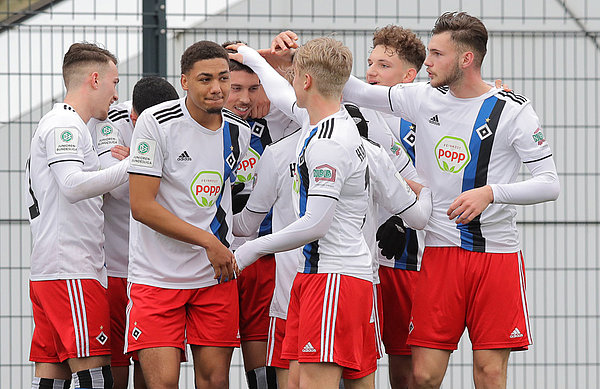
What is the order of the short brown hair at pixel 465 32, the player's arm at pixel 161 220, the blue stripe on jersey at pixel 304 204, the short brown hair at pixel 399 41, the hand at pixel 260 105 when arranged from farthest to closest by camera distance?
the short brown hair at pixel 399 41, the hand at pixel 260 105, the short brown hair at pixel 465 32, the player's arm at pixel 161 220, the blue stripe on jersey at pixel 304 204

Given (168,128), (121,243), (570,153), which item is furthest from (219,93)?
(570,153)

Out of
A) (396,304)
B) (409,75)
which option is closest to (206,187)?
(396,304)

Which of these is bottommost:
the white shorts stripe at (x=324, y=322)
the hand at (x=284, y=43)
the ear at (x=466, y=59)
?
the white shorts stripe at (x=324, y=322)

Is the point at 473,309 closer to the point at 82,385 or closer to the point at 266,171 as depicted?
the point at 266,171

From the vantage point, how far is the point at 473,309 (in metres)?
4.50

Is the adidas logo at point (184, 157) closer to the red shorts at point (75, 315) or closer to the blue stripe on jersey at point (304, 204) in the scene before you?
the blue stripe on jersey at point (304, 204)

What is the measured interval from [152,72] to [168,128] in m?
1.98

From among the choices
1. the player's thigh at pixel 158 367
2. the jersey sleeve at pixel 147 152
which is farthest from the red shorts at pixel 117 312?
the jersey sleeve at pixel 147 152

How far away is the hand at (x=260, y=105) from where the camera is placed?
5.12 metres

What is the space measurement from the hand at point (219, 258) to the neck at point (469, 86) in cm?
146

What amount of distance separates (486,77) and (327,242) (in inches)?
146

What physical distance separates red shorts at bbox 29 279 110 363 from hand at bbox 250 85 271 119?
1.34 metres

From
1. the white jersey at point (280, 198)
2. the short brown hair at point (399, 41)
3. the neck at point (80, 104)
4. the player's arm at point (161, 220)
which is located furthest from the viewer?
the short brown hair at point (399, 41)

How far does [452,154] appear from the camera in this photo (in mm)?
4496
